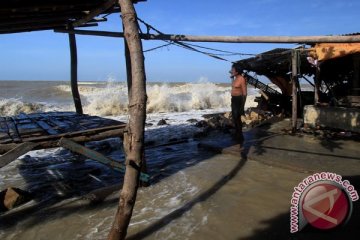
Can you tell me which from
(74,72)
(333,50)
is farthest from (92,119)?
(333,50)

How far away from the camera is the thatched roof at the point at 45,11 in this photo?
490cm

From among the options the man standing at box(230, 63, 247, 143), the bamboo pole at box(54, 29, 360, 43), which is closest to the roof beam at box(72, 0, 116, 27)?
the bamboo pole at box(54, 29, 360, 43)

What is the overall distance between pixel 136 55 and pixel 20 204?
3.23m

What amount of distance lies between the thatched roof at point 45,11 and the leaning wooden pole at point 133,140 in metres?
1.68

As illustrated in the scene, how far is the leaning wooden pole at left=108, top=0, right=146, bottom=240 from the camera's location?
Answer: 365 centimetres

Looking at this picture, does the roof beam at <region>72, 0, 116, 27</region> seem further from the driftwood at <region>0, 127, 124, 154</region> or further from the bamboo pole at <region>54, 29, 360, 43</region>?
the driftwood at <region>0, 127, 124, 154</region>

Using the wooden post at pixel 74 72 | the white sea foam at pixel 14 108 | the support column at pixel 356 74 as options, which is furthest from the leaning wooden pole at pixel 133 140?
the white sea foam at pixel 14 108

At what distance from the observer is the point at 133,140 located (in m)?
3.71

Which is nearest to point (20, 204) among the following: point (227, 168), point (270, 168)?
point (227, 168)

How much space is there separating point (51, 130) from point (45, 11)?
1870mm

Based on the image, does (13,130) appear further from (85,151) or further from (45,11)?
(45,11)

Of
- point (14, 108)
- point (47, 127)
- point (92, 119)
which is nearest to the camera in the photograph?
point (47, 127)

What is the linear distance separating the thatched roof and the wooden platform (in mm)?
1752

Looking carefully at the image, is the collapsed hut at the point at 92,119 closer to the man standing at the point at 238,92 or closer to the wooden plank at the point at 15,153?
the wooden plank at the point at 15,153
